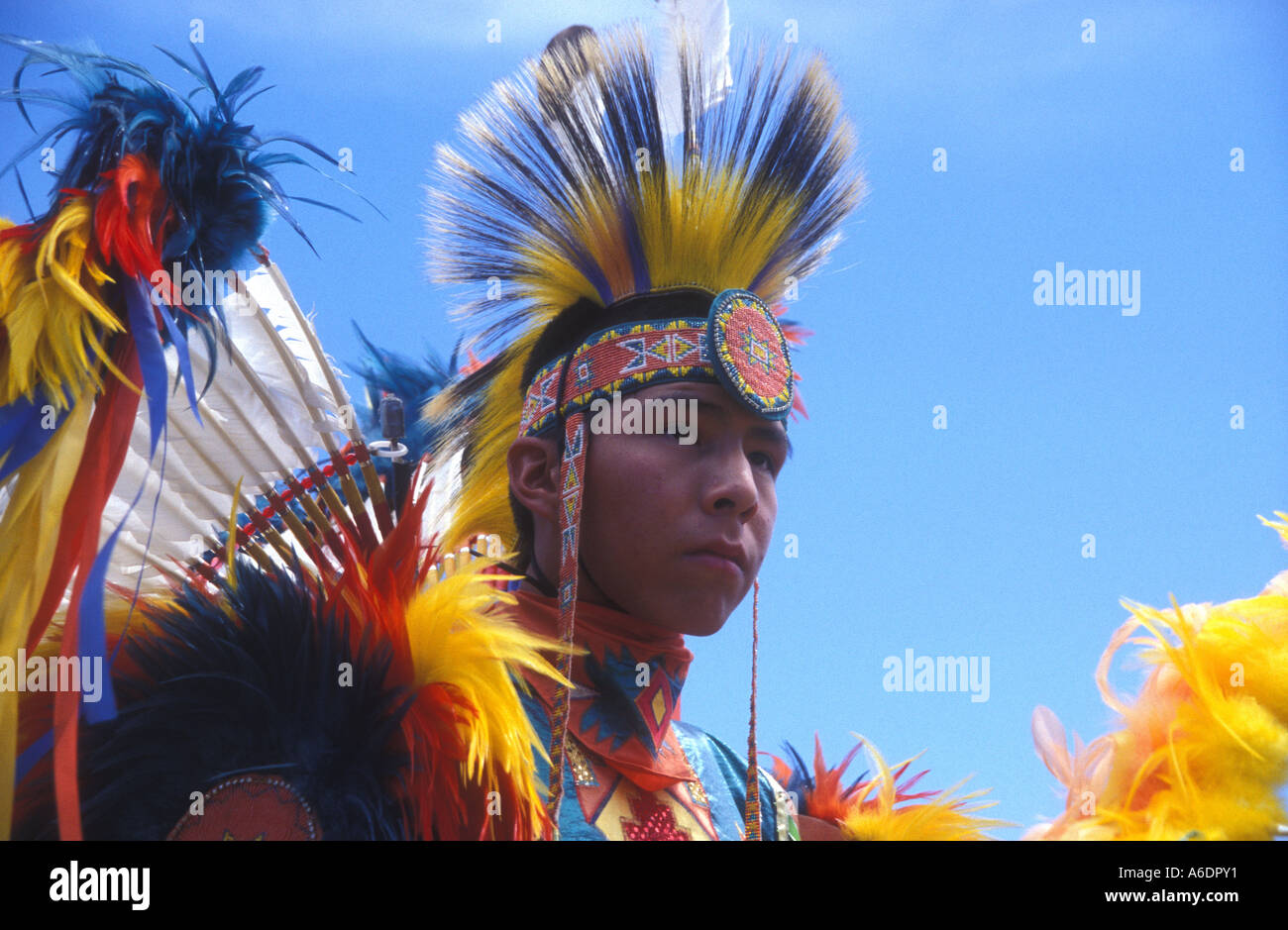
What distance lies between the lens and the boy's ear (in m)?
2.89

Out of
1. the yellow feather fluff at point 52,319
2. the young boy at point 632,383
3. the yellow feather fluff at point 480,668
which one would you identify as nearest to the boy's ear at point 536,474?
the young boy at point 632,383

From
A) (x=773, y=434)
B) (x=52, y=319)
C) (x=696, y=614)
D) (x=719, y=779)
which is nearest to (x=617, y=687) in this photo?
(x=696, y=614)

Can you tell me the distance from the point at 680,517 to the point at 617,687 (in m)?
0.40

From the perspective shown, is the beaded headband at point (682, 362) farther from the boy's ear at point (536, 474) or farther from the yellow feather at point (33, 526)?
the yellow feather at point (33, 526)

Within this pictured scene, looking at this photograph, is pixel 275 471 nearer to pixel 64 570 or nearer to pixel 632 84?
pixel 64 570

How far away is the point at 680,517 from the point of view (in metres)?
2.71

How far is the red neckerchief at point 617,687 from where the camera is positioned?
9.06ft

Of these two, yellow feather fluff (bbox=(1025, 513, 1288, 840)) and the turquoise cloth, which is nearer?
the turquoise cloth

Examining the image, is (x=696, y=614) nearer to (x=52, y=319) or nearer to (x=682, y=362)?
(x=682, y=362)

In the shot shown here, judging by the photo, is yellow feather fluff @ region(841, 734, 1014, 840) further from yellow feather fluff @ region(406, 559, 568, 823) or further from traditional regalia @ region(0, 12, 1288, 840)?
yellow feather fluff @ region(406, 559, 568, 823)

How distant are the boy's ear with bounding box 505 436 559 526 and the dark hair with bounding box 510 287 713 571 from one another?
0.04 m

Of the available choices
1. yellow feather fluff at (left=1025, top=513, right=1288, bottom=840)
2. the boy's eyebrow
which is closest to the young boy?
the boy's eyebrow

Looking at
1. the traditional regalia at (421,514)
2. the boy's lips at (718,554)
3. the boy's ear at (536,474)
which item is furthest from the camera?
the boy's ear at (536,474)
